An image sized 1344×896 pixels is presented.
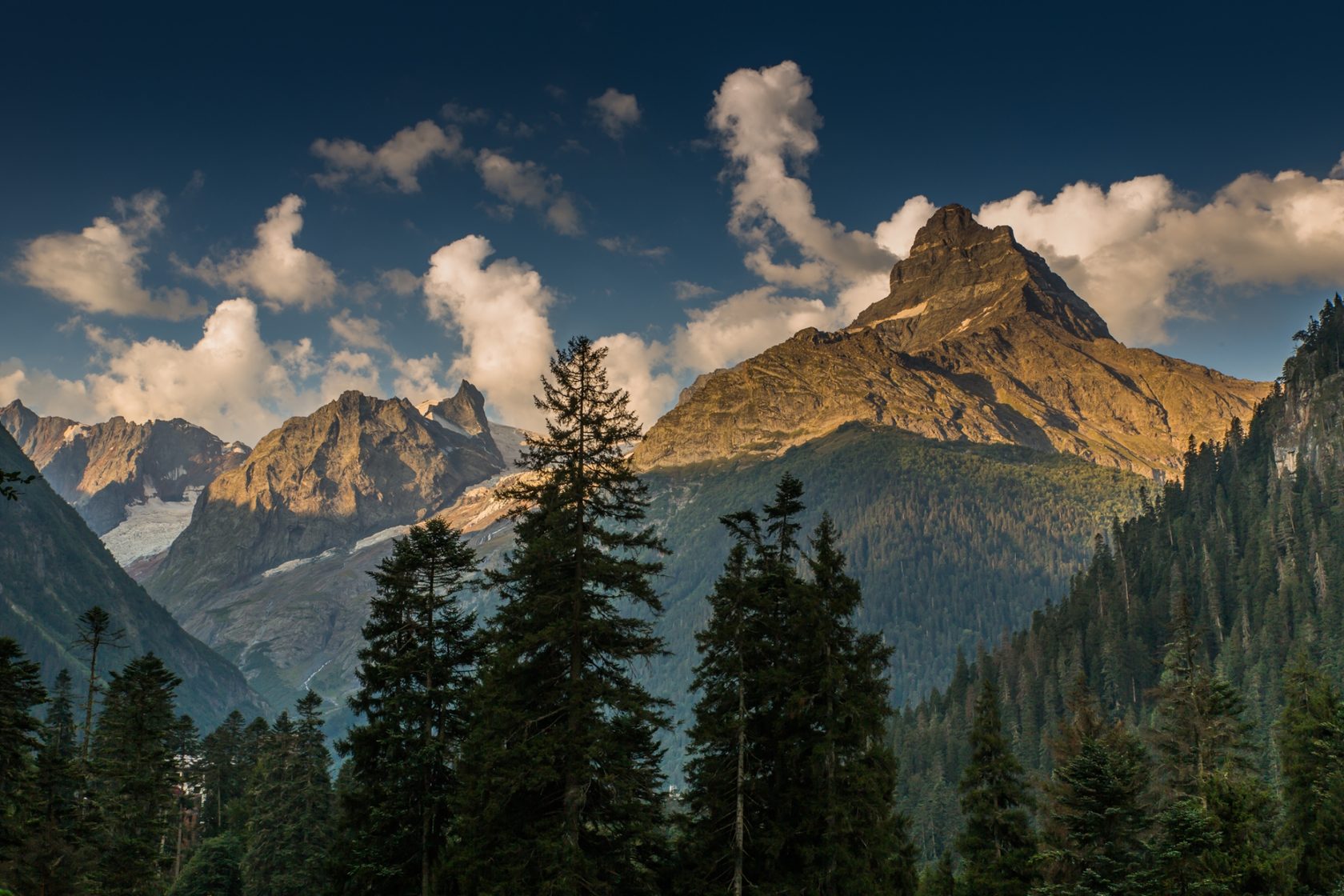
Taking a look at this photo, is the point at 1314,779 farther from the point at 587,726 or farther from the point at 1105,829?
the point at 587,726

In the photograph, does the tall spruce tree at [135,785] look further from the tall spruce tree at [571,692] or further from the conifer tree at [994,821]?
the conifer tree at [994,821]

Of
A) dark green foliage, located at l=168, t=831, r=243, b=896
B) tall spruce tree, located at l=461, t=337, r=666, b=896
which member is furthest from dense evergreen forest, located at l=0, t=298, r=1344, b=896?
dark green foliage, located at l=168, t=831, r=243, b=896

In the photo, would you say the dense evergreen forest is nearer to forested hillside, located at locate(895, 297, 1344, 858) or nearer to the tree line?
the tree line

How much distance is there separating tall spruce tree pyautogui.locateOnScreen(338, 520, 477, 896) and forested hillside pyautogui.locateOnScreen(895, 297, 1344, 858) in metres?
108

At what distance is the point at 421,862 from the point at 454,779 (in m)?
3.06

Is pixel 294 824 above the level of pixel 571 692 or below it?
below

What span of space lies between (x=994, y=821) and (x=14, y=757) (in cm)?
3804

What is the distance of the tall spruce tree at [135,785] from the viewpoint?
1735 inches

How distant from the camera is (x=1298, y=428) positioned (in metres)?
174

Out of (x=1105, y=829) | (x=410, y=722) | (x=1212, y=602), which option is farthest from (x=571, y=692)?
(x=1212, y=602)

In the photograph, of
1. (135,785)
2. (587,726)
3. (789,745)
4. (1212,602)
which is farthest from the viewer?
(1212,602)

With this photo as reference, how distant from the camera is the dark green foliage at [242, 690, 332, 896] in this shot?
51.8m

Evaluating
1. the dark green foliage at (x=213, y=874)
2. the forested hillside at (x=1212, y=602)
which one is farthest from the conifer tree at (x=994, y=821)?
the forested hillside at (x=1212, y=602)

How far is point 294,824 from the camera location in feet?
175
